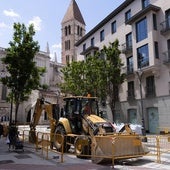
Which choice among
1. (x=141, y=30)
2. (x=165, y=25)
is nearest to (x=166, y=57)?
(x=165, y=25)

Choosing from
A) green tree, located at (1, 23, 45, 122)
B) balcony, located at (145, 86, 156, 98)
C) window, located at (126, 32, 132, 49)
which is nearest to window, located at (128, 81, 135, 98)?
balcony, located at (145, 86, 156, 98)

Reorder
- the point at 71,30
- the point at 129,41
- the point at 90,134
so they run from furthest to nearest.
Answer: the point at 71,30
the point at 129,41
the point at 90,134

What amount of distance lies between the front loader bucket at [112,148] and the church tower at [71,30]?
73.8m

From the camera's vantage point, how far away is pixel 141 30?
25984mm

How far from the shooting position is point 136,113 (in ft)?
88.3

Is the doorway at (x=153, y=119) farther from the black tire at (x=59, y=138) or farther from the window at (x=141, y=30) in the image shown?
the black tire at (x=59, y=138)

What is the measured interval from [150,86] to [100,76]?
16.9 ft

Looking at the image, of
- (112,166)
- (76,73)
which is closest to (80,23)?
(76,73)

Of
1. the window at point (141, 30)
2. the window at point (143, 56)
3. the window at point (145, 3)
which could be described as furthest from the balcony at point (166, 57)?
the window at point (145, 3)

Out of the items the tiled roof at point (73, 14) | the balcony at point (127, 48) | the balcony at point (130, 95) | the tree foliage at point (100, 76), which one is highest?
the tiled roof at point (73, 14)

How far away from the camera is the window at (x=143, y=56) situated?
24797 mm

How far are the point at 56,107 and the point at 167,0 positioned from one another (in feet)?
52.7

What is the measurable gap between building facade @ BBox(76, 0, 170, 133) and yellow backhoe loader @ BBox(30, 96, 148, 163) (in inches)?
339

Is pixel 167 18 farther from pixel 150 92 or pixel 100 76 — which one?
pixel 100 76
